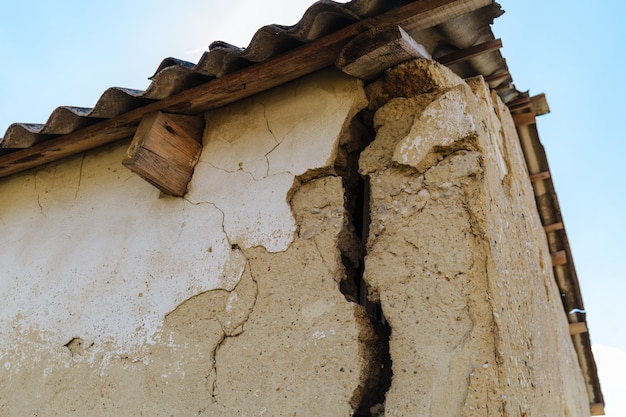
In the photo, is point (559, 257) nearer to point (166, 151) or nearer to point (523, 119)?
point (523, 119)

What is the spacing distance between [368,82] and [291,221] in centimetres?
68

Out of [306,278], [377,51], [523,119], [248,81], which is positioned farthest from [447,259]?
[523,119]

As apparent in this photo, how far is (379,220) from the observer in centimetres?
185

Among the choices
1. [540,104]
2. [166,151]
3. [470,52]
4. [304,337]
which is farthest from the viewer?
[540,104]

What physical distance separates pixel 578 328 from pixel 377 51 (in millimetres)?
3274

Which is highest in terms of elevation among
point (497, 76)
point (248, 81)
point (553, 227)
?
point (248, 81)

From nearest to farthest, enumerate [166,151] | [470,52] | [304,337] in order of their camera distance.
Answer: [304,337], [470,52], [166,151]

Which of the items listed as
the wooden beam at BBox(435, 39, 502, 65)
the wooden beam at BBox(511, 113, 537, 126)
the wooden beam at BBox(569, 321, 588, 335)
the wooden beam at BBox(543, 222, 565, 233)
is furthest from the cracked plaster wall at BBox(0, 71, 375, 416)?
the wooden beam at BBox(569, 321, 588, 335)

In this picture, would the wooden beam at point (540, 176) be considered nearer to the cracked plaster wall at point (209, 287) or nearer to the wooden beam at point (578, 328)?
the wooden beam at point (578, 328)

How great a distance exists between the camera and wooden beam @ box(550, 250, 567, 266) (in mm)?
3777

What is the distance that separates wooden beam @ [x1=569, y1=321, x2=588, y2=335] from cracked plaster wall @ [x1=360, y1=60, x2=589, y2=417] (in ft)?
6.96

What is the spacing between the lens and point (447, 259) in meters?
1.69

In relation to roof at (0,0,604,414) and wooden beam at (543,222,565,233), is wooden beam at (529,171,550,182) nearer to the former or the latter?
wooden beam at (543,222,565,233)

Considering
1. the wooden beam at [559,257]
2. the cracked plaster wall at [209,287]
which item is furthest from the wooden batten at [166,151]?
the wooden beam at [559,257]
